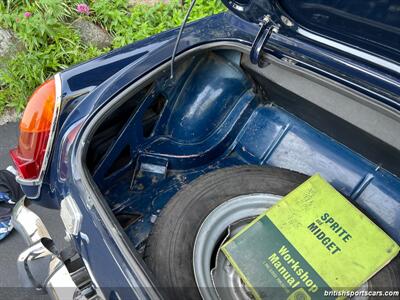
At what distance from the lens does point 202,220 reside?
1.46 metres

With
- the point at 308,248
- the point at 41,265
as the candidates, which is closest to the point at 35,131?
the point at 41,265

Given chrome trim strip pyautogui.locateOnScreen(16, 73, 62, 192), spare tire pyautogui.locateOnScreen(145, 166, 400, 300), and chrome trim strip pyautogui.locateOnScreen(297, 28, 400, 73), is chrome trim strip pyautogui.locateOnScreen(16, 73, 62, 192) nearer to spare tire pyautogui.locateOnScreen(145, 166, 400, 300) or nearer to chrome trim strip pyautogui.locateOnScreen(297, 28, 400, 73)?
spare tire pyautogui.locateOnScreen(145, 166, 400, 300)

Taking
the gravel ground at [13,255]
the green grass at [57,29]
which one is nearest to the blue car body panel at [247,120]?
the gravel ground at [13,255]

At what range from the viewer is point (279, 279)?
1.32 metres

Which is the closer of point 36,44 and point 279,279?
point 279,279

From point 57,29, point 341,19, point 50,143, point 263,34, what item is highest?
point 341,19

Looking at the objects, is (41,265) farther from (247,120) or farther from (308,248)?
(247,120)

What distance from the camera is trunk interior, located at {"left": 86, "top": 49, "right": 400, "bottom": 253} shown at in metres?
1.58

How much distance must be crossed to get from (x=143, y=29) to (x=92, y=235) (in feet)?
7.03

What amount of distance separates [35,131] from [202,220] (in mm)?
731

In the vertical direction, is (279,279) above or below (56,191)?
above

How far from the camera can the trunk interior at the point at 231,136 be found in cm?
158

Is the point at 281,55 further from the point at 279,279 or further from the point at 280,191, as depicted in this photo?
the point at 279,279

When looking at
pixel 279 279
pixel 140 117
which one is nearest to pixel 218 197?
pixel 279 279
